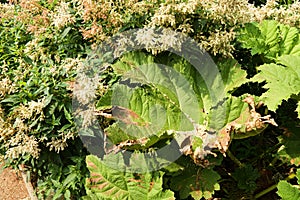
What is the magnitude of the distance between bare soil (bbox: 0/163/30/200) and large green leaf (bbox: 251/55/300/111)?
2300 millimetres

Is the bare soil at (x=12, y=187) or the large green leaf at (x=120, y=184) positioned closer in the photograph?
the large green leaf at (x=120, y=184)

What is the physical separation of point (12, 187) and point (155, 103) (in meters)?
1.89

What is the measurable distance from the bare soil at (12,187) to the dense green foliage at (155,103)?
2.96 ft

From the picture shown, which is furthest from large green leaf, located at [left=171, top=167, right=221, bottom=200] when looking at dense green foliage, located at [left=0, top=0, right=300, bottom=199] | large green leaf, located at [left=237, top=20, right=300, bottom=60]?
large green leaf, located at [left=237, top=20, right=300, bottom=60]

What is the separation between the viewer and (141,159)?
261 centimetres

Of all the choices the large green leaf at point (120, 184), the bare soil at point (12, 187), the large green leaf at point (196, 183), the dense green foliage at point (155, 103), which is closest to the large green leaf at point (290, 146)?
the dense green foliage at point (155, 103)

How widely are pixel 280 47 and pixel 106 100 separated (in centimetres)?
125

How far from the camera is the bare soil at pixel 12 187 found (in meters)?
3.83

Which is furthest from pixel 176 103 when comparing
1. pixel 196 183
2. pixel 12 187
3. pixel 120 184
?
pixel 12 187

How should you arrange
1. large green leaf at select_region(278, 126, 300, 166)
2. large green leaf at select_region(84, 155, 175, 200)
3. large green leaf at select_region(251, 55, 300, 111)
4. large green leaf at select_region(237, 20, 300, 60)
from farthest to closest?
large green leaf at select_region(237, 20, 300, 60) → large green leaf at select_region(278, 126, 300, 166) → large green leaf at select_region(84, 155, 175, 200) → large green leaf at select_region(251, 55, 300, 111)

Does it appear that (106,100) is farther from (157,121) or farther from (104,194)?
(104,194)

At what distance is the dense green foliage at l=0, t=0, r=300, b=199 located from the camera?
255 cm

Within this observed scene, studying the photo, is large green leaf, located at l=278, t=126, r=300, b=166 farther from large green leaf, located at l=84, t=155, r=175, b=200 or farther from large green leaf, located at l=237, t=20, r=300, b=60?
large green leaf, located at l=84, t=155, r=175, b=200

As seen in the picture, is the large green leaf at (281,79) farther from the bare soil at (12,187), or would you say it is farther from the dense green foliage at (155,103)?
the bare soil at (12,187)
